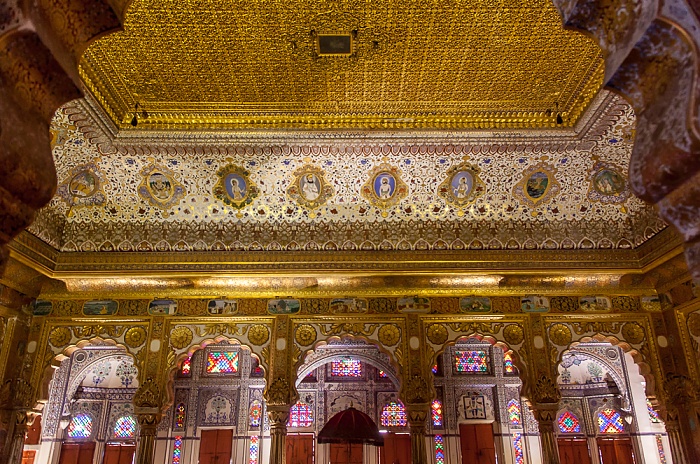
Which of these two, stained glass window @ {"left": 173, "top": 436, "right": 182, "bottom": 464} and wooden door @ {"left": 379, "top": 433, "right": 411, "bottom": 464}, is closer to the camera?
stained glass window @ {"left": 173, "top": 436, "right": 182, "bottom": 464}

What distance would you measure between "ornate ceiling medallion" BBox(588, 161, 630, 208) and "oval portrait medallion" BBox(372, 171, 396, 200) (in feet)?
8.60

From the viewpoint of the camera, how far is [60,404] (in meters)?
11.2

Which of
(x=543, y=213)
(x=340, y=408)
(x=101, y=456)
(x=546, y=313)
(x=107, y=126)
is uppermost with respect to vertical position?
(x=107, y=126)

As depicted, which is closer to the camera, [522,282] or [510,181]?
[510,181]

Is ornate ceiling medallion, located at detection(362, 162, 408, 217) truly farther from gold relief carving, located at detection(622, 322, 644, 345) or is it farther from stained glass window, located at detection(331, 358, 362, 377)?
stained glass window, located at detection(331, 358, 362, 377)

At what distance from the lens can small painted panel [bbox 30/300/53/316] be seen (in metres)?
7.32

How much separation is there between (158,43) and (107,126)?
1.49 m

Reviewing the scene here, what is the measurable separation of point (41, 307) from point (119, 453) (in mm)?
5770

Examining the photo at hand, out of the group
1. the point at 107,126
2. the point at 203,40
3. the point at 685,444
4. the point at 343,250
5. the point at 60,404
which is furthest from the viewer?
the point at 60,404

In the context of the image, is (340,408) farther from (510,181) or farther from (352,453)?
(510,181)

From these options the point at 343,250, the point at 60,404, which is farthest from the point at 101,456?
the point at 343,250

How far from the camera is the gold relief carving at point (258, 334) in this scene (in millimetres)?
7184

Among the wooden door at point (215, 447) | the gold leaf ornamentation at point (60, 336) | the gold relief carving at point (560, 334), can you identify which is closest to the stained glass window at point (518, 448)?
the gold relief carving at point (560, 334)

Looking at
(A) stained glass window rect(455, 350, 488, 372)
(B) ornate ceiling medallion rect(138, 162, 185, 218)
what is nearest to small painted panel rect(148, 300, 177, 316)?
(B) ornate ceiling medallion rect(138, 162, 185, 218)
